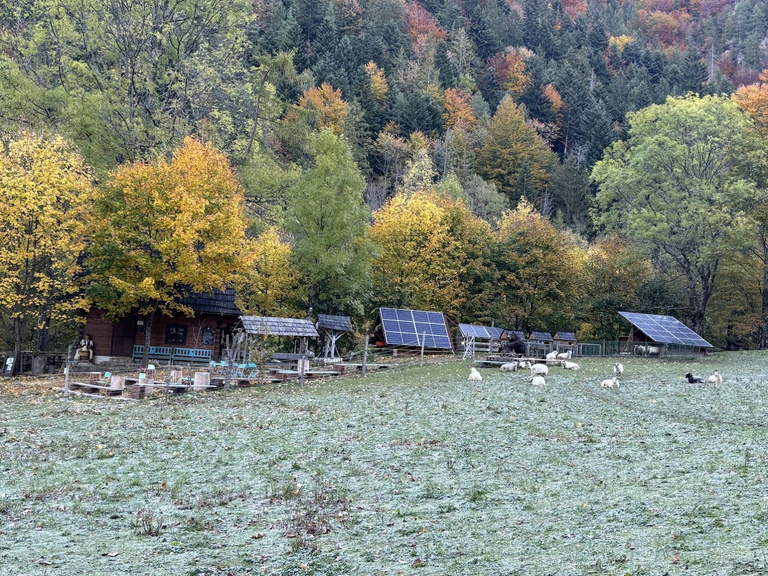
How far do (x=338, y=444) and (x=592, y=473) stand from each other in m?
6.74

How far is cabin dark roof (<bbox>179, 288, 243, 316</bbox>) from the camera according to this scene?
46953mm

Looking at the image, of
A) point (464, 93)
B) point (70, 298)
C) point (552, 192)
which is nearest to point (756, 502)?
point (70, 298)

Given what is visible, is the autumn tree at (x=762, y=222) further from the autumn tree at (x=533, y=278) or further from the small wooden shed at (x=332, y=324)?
the small wooden shed at (x=332, y=324)

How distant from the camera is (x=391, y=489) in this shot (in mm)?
13984

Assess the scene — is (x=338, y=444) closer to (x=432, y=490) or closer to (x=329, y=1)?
(x=432, y=490)

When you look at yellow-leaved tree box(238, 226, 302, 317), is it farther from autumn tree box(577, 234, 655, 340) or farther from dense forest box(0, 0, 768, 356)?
autumn tree box(577, 234, 655, 340)

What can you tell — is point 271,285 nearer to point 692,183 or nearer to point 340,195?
point 340,195

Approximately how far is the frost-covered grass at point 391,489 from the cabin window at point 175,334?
21.7 m

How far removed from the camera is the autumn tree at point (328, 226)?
4953 centimetres

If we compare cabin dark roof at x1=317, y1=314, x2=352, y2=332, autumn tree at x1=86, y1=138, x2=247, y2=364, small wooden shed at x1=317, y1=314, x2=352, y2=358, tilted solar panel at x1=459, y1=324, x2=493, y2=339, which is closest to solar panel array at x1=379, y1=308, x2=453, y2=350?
tilted solar panel at x1=459, y1=324, x2=493, y2=339

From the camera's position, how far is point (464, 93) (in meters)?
132

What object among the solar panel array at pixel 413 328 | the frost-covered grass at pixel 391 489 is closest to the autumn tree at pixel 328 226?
the solar panel array at pixel 413 328

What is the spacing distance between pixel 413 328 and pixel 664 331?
19.8 meters

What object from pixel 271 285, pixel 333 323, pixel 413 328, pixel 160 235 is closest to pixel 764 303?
pixel 413 328
